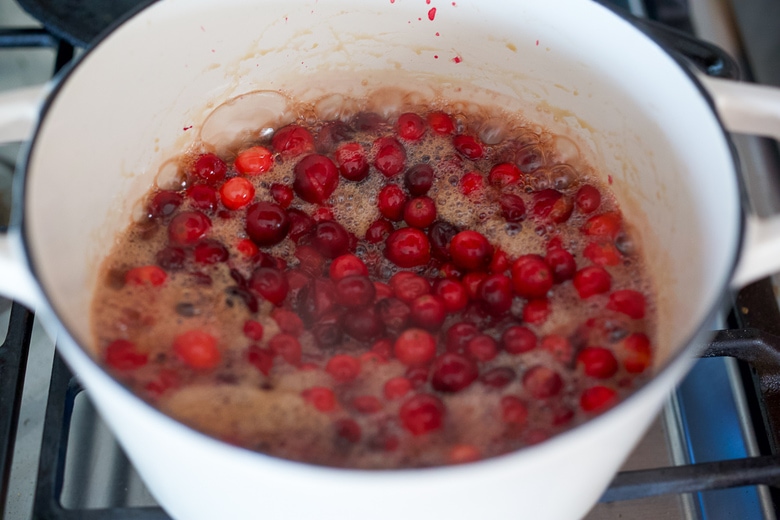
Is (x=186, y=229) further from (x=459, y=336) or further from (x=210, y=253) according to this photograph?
(x=459, y=336)

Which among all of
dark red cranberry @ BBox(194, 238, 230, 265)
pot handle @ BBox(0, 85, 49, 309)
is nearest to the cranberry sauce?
dark red cranberry @ BBox(194, 238, 230, 265)

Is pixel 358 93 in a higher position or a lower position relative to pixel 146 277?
higher

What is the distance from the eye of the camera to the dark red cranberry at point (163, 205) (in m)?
0.83

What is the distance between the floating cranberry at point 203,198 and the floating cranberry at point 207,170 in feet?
0.08

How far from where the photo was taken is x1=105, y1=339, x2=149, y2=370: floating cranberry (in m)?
0.64

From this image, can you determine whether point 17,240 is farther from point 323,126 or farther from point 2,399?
point 323,126

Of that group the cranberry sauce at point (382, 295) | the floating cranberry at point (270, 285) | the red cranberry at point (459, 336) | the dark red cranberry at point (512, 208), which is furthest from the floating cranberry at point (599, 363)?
the floating cranberry at point (270, 285)

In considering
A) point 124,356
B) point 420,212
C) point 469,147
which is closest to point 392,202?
point 420,212

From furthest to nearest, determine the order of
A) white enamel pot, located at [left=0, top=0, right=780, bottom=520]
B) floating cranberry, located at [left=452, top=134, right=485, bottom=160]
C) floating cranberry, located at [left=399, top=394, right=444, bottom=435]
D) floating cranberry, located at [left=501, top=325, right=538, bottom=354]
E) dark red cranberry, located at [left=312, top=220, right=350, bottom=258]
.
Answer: floating cranberry, located at [left=452, top=134, right=485, bottom=160] < dark red cranberry, located at [left=312, top=220, right=350, bottom=258] < floating cranberry, located at [left=501, top=325, right=538, bottom=354] < floating cranberry, located at [left=399, top=394, right=444, bottom=435] < white enamel pot, located at [left=0, top=0, right=780, bottom=520]

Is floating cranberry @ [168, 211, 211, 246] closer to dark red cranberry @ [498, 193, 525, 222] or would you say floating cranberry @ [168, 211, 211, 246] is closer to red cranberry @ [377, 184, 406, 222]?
red cranberry @ [377, 184, 406, 222]

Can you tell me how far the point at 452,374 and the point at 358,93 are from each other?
1.48ft

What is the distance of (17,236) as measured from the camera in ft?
1.66

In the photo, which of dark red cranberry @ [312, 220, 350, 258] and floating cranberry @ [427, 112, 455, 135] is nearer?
dark red cranberry @ [312, 220, 350, 258]

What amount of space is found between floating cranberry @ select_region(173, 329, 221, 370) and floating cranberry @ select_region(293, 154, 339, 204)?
24 cm
